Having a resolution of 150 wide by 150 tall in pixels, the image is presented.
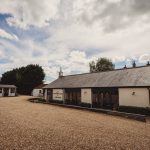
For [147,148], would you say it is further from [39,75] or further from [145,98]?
[39,75]

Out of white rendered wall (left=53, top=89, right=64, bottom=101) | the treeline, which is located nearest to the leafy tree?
the treeline

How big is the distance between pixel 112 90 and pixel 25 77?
1916 inches

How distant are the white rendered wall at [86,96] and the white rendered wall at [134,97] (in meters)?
5.59

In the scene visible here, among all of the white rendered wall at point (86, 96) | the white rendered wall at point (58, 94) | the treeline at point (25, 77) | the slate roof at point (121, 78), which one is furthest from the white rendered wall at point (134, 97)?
the treeline at point (25, 77)

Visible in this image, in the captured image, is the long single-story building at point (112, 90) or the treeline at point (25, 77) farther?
the treeline at point (25, 77)

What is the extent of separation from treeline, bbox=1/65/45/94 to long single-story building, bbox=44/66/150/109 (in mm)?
35232

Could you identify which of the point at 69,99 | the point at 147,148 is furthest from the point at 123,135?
the point at 69,99

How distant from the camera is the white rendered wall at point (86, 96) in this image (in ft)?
83.1

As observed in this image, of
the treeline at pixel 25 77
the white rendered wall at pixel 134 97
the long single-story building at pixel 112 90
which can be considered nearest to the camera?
the white rendered wall at pixel 134 97

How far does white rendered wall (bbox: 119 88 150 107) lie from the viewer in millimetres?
18438

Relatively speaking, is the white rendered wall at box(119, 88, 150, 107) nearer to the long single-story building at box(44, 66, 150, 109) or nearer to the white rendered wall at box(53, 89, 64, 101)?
the long single-story building at box(44, 66, 150, 109)

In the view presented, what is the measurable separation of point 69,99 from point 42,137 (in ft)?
67.5

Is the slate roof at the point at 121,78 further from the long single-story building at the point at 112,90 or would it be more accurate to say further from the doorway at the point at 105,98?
the doorway at the point at 105,98

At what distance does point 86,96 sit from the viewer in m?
26.0
